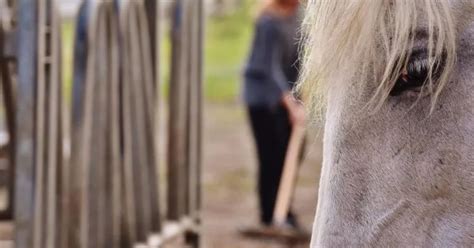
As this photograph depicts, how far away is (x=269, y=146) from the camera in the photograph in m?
8.09

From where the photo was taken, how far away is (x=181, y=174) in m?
6.04

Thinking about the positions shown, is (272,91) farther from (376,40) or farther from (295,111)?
(376,40)

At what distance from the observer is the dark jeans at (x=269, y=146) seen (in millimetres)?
7969

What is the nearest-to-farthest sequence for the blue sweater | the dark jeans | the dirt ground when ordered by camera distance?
the blue sweater, the dark jeans, the dirt ground

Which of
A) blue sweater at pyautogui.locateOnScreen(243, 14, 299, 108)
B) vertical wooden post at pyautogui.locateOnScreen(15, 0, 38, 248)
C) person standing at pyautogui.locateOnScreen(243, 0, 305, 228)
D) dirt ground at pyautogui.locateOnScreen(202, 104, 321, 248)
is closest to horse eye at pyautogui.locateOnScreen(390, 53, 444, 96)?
vertical wooden post at pyautogui.locateOnScreen(15, 0, 38, 248)

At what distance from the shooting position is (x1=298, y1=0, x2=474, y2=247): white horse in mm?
2543

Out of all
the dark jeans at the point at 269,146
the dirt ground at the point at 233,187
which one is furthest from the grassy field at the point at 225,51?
the dark jeans at the point at 269,146

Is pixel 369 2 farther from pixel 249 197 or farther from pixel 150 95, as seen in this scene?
pixel 249 197

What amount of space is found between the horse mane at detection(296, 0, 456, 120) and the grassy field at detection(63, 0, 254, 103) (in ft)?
43.6

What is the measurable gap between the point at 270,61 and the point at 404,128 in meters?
5.16

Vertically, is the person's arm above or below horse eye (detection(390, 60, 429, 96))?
below

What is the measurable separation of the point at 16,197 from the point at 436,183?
210 centimetres

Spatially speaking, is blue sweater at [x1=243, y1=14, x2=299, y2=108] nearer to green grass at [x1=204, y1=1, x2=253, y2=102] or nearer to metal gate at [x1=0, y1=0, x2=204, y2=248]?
metal gate at [x1=0, y1=0, x2=204, y2=248]

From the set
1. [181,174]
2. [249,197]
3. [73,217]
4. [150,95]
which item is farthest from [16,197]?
[249,197]
